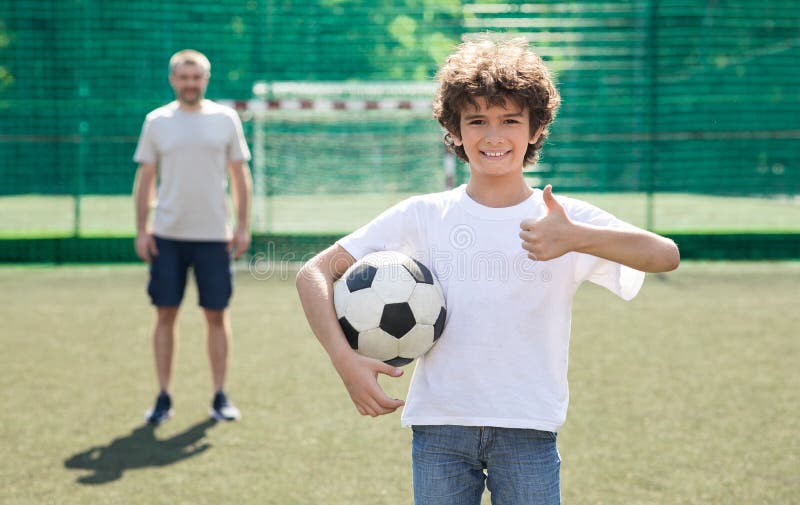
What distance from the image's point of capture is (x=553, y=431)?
2045 mm

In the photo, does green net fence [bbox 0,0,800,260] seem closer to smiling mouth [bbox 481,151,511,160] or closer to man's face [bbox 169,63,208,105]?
man's face [bbox 169,63,208,105]

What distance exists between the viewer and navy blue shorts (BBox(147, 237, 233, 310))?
4477 millimetres

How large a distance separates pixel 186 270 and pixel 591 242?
3134 millimetres

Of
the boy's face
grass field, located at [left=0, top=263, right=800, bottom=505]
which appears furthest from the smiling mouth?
grass field, located at [left=0, top=263, right=800, bottom=505]

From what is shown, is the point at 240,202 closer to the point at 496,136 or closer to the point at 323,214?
the point at 496,136

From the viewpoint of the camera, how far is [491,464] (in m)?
2.06

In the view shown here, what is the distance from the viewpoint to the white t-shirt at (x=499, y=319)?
2.03 m

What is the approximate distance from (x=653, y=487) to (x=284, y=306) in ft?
15.2

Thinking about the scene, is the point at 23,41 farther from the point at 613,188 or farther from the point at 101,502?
the point at 101,502

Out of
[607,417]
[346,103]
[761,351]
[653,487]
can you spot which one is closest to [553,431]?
[653,487]

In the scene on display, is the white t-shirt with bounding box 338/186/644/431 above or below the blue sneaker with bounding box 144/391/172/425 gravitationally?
above

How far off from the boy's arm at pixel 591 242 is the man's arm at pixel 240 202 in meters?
3.05

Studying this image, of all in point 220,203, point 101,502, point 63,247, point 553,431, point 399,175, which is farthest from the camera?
point 399,175

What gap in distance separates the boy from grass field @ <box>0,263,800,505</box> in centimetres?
125
